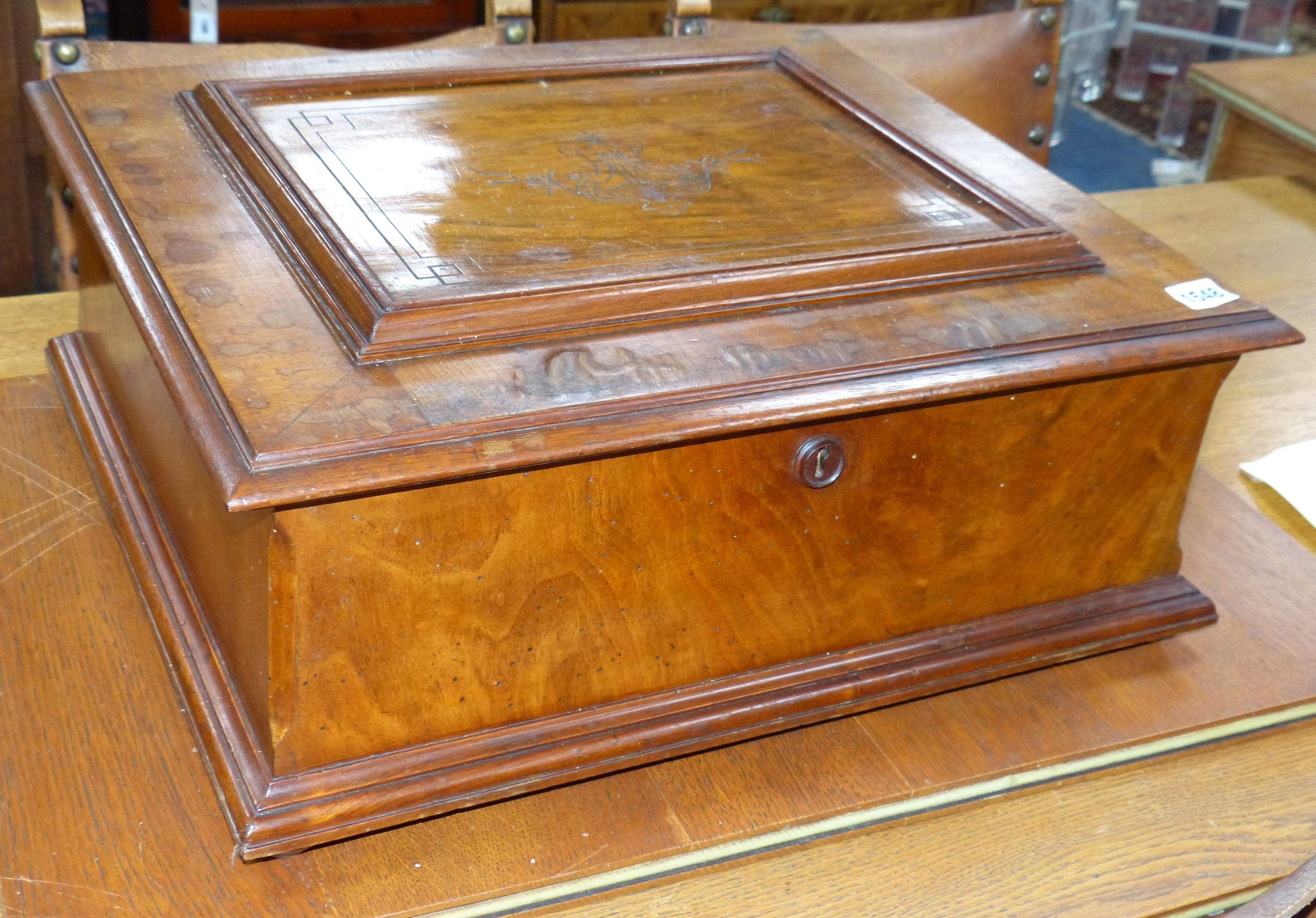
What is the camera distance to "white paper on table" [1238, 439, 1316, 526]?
1.41 metres

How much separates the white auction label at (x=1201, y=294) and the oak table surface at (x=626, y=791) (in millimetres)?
299

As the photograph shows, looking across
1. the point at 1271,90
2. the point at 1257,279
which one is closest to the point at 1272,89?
the point at 1271,90

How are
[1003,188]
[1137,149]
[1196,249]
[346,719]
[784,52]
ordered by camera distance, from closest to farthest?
[346,719] → [1003,188] → [784,52] → [1196,249] → [1137,149]

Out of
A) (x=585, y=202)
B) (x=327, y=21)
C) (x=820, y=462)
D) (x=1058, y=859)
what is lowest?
(x=1058, y=859)

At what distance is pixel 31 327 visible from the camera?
1506mm

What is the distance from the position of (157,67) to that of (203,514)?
53 cm

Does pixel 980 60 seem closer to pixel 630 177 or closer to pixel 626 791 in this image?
pixel 630 177

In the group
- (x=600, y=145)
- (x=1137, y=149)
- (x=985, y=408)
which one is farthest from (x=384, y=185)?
(x=1137, y=149)

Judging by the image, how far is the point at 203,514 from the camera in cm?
105

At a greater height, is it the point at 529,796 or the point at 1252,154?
the point at 1252,154

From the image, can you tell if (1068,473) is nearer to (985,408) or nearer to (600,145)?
(985,408)

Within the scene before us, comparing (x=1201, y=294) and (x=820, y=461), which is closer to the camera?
(x=820, y=461)

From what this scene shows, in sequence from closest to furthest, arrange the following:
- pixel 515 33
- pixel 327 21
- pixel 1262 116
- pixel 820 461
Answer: pixel 820 461, pixel 515 33, pixel 1262 116, pixel 327 21

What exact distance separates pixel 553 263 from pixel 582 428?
194mm
